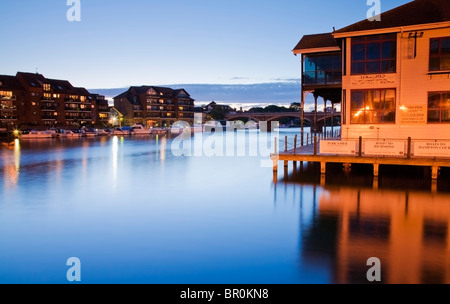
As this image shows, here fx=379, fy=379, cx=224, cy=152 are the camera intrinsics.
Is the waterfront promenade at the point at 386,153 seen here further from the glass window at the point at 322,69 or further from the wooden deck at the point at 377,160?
the glass window at the point at 322,69

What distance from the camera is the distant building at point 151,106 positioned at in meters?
116

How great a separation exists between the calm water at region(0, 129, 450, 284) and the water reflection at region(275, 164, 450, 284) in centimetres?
3

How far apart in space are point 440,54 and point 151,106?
106686 mm

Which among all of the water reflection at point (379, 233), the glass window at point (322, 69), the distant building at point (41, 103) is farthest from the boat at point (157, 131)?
the water reflection at point (379, 233)

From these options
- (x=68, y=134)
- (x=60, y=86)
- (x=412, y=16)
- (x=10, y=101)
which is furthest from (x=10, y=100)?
(x=412, y=16)

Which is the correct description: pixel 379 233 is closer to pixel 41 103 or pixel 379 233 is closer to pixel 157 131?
pixel 157 131

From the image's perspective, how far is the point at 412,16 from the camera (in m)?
18.9

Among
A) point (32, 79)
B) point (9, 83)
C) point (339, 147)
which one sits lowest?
point (339, 147)

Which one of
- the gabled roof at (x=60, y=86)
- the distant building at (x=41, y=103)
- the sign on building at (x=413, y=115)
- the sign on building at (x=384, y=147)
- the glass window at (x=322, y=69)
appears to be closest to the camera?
the sign on building at (x=384, y=147)

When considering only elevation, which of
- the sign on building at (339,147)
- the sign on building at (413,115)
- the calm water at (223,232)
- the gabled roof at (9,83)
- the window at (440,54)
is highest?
the gabled roof at (9,83)

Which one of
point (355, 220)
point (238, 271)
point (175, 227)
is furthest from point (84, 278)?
point (355, 220)

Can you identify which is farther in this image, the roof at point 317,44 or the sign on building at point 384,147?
the roof at point 317,44

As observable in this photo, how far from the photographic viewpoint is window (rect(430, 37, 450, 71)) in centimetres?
1805

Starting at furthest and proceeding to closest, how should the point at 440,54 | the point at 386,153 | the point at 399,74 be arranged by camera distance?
Result: the point at 399,74, the point at 440,54, the point at 386,153
